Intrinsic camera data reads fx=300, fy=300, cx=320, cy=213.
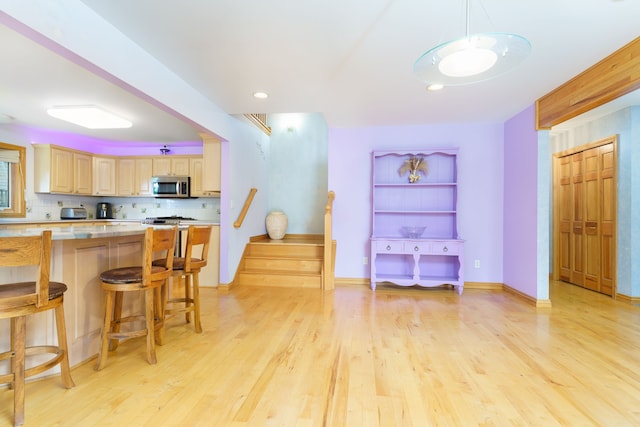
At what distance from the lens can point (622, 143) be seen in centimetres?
384

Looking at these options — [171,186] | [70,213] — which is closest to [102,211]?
[70,213]

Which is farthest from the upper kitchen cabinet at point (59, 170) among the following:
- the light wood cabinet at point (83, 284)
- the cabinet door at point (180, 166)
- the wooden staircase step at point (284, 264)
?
the light wood cabinet at point (83, 284)

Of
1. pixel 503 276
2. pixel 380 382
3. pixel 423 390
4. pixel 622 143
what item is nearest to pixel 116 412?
pixel 380 382

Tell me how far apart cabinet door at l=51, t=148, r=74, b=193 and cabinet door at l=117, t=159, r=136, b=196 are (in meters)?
0.74

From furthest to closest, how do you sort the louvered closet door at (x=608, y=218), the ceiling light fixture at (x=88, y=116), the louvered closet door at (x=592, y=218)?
1. the louvered closet door at (x=592, y=218)
2. the louvered closet door at (x=608, y=218)
3. the ceiling light fixture at (x=88, y=116)

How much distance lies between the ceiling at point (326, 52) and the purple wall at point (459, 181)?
492 millimetres

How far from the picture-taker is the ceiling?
6.53ft

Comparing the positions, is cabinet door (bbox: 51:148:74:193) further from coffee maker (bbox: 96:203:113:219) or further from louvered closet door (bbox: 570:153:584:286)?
louvered closet door (bbox: 570:153:584:286)

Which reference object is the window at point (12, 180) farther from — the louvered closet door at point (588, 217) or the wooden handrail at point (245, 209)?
the louvered closet door at point (588, 217)

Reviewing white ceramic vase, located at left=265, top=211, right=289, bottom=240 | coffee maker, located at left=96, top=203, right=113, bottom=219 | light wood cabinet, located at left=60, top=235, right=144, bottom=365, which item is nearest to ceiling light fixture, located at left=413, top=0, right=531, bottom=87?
light wood cabinet, located at left=60, top=235, right=144, bottom=365

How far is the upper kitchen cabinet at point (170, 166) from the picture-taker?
5.69m

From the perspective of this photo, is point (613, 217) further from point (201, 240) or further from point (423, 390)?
point (201, 240)

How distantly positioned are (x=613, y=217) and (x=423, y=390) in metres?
3.98

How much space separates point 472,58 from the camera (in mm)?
1699
